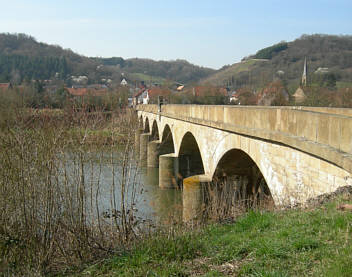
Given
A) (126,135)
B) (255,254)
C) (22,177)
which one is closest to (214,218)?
(126,135)

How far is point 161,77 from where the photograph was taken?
11975cm

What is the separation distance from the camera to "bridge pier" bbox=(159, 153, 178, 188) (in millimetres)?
18750

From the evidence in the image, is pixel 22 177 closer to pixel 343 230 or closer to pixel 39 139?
pixel 39 139

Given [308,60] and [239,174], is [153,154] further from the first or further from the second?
[308,60]

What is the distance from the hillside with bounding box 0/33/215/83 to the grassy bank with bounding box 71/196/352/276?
76.3 meters

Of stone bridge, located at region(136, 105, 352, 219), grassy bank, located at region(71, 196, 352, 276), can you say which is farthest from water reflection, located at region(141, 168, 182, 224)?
grassy bank, located at region(71, 196, 352, 276)

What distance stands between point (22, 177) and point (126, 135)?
170 cm

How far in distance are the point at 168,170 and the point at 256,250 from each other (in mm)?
15051

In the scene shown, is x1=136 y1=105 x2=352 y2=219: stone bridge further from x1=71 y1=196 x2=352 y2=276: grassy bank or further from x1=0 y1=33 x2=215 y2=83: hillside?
x1=0 y1=33 x2=215 y2=83: hillside

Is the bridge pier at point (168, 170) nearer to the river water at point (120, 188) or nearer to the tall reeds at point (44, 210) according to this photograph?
the river water at point (120, 188)

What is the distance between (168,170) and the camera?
739 inches

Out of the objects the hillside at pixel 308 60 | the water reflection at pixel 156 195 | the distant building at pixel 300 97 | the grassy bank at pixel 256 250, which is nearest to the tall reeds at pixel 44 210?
the grassy bank at pixel 256 250

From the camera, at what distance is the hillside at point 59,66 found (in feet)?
310

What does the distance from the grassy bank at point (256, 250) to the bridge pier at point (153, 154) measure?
66.2 feet
